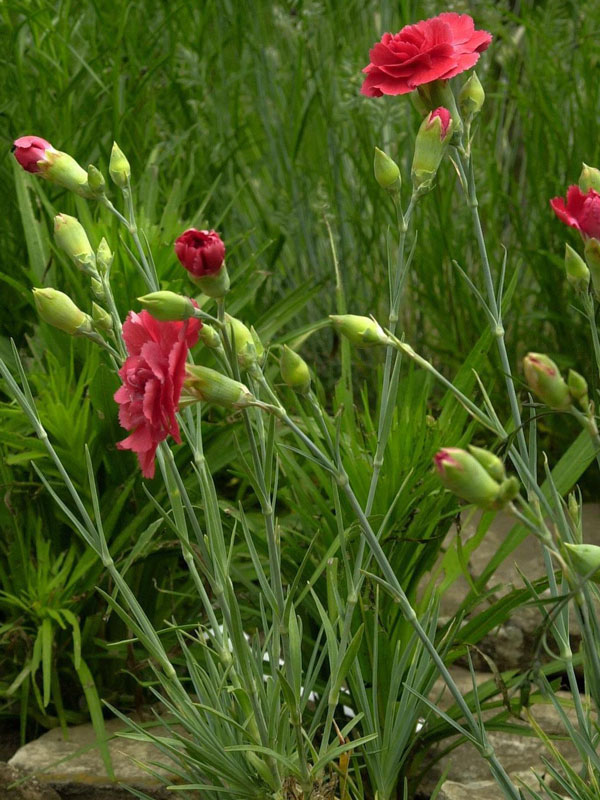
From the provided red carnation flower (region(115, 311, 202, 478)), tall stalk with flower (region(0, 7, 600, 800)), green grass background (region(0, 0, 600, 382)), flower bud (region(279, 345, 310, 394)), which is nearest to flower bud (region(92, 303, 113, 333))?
tall stalk with flower (region(0, 7, 600, 800))

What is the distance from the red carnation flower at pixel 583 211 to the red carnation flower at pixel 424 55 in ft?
0.46

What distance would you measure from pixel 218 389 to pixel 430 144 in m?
0.30

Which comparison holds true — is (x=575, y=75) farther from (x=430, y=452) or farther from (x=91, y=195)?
(x=91, y=195)

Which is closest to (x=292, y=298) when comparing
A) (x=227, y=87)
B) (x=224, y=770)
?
(x=227, y=87)

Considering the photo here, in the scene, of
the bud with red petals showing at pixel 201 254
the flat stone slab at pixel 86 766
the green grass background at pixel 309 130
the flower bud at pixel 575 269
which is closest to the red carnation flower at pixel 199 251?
the bud with red petals showing at pixel 201 254

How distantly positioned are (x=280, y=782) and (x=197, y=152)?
1426 mm

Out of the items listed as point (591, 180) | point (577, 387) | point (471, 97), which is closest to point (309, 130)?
point (471, 97)

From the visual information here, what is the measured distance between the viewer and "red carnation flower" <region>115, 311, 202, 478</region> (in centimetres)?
68

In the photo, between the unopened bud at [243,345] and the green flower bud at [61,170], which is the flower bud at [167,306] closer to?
the unopened bud at [243,345]

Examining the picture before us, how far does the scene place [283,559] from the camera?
1317 millimetres

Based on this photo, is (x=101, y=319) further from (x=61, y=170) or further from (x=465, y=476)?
(x=465, y=476)

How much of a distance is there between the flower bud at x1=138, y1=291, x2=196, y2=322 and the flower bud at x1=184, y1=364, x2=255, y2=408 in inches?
1.6

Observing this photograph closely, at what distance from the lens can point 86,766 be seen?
1.25 m

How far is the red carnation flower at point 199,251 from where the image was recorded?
2.30ft
